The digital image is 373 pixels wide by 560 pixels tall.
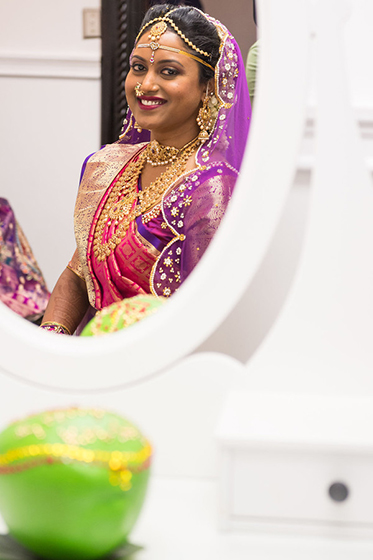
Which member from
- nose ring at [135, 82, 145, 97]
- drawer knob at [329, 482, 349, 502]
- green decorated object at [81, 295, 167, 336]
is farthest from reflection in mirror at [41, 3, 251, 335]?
drawer knob at [329, 482, 349, 502]

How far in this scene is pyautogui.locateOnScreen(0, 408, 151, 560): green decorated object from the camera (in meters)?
0.34

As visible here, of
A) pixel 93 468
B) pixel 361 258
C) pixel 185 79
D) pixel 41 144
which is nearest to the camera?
pixel 93 468

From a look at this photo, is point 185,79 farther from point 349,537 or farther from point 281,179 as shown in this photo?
point 349,537

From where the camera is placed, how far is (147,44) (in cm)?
88

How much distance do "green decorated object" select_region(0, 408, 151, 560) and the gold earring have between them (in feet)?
1.90

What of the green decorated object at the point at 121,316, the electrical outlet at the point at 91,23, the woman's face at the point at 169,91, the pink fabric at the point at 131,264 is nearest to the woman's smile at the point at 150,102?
the woman's face at the point at 169,91

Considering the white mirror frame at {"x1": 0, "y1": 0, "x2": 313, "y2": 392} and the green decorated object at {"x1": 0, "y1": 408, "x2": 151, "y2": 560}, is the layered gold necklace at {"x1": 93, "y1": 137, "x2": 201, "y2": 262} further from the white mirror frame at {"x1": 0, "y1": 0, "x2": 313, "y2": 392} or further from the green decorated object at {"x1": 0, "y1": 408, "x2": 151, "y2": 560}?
the green decorated object at {"x1": 0, "y1": 408, "x2": 151, "y2": 560}

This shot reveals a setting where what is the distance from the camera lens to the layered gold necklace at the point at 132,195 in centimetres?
84

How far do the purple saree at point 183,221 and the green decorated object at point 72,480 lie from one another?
42 cm

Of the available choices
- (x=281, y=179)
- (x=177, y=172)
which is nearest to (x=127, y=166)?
(x=177, y=172)

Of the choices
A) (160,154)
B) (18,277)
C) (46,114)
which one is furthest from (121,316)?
(46,114)

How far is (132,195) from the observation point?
0.88 meters

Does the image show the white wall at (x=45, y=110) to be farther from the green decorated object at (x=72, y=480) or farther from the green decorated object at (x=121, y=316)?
the green decorated object at (x=72, y=480)

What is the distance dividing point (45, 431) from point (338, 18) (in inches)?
14.0
